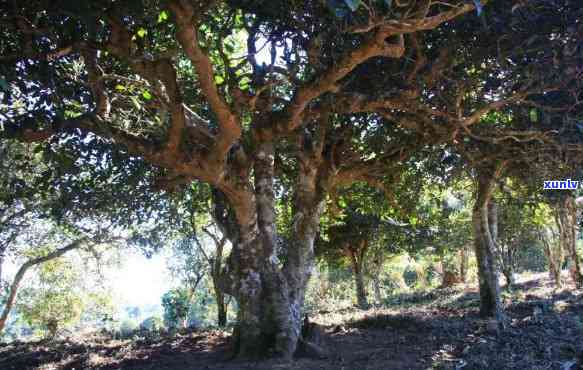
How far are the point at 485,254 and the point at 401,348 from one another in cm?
401

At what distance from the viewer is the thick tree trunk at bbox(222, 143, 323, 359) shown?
7.66m

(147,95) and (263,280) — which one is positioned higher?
(147,95)

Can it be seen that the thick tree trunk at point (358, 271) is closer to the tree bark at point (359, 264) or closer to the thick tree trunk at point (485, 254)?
the tree bark at point (359, 264)

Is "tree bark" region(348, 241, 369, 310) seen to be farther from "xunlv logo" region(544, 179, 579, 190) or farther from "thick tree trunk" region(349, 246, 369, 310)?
"xunlv logo" region(544, 179, 579, 190)

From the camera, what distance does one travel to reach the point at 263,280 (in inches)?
311

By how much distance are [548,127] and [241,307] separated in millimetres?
6197

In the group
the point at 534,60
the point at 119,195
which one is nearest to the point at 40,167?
the point at 119,195

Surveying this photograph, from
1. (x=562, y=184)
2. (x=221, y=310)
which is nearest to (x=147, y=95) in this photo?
(x=562, y=184)

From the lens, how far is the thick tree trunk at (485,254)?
433 inches

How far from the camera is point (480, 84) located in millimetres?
9016

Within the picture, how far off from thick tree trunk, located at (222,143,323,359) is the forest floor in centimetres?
44

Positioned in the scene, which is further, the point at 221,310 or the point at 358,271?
the point at 358,271

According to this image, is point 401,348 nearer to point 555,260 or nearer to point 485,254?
point 485,254

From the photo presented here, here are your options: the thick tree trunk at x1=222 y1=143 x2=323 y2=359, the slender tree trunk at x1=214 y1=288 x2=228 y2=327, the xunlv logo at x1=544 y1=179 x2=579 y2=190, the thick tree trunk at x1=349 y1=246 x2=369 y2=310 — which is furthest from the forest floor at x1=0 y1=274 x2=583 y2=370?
the thick tree trunk at x1=349 y1=246 x2=369 y2=310
